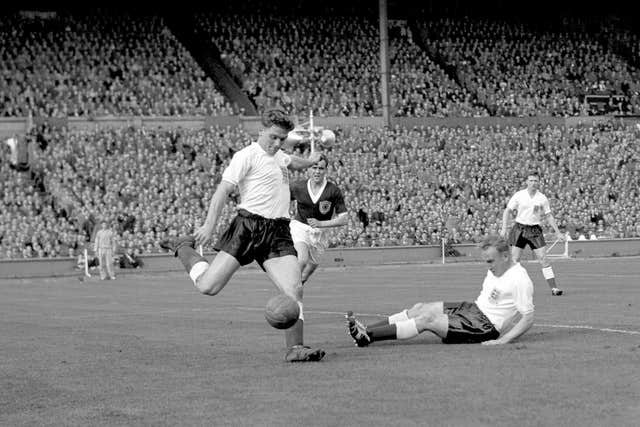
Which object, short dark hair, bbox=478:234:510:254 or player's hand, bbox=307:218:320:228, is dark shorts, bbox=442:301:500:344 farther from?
player's hand, bbox=307:218:320:228

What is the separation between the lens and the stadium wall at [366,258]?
1465 inches

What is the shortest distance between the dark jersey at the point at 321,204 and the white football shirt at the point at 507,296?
485 cm

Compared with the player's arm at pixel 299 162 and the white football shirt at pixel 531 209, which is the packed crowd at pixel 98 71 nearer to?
the white football shirt at pixel 531 209

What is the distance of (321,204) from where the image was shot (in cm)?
1609

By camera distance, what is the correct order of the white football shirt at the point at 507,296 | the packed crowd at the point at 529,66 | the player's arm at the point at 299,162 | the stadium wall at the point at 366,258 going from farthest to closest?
the packed crowd at the point at 529,66 → the stadium wall at the point at 366,258 → the player's arm at the point at 299,162 → the white football shirt at the point at 507,296

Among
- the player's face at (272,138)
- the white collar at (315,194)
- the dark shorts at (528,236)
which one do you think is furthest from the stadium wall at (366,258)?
the player's face at (272,138)

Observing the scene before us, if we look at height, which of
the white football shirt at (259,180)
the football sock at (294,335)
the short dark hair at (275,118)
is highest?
the short dark hair at (275,118)

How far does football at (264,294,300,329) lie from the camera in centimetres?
1041

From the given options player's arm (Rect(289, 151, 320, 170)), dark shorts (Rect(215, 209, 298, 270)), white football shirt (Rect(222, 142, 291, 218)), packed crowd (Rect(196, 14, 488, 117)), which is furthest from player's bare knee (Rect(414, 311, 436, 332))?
packed crowd (Rect(196, 14, 488, 117))

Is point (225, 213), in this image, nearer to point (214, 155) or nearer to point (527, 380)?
point (214, 155)

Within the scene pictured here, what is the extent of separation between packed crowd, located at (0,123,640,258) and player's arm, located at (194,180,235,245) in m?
28.0

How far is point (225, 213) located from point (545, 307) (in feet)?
82.0

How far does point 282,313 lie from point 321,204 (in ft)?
19.0

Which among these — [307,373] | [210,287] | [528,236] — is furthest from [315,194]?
[528,236]
